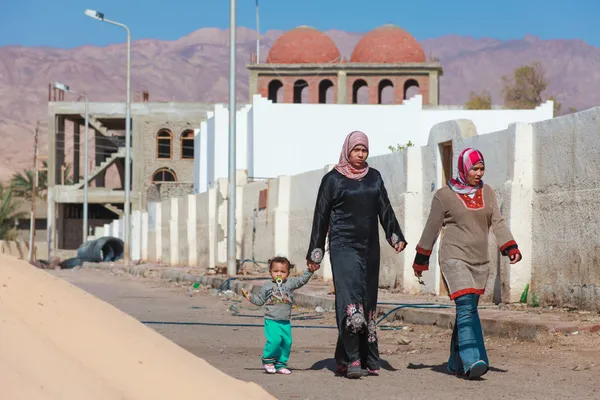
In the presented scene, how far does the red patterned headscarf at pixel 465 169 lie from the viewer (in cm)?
798

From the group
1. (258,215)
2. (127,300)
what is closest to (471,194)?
(127,300)

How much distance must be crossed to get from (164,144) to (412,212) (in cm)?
4959

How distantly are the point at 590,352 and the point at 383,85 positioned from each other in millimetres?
56425

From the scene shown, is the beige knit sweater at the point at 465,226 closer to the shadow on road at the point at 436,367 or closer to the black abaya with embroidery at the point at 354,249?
the black abaya with embroidery at the point at 354,249

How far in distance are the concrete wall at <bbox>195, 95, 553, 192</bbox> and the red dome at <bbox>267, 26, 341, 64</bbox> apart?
19194mm

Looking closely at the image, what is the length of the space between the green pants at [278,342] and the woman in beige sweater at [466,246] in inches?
43.7

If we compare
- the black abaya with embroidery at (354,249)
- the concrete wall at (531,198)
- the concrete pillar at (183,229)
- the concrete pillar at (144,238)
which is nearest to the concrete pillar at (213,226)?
the concrete pillar at (183,229)

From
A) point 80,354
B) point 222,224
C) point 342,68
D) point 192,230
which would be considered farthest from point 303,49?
point 80,354

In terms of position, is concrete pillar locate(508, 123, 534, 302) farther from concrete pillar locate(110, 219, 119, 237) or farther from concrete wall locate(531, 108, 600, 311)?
concrete pillar locate(110, 219, 119, 237)

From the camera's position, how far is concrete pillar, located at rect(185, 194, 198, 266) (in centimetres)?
3419

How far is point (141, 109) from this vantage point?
210 feet

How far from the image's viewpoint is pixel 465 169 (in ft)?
26.5

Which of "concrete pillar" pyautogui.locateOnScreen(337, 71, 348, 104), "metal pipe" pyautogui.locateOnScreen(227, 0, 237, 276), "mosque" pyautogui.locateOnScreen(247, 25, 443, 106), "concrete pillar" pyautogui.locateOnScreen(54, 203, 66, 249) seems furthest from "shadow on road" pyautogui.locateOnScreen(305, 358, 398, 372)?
"concrete pillar" pyautogui.locateOnScreen(54, 203, 66, 249)

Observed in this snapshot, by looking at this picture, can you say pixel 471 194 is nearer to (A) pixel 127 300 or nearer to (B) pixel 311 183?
(A) pixel 127 300
